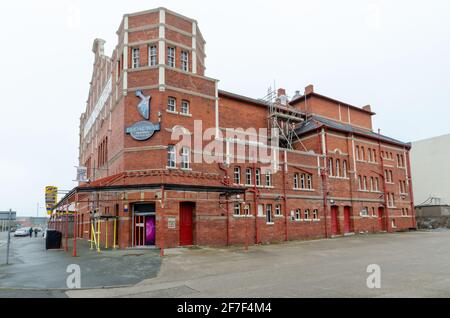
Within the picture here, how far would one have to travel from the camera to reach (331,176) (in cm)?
3259

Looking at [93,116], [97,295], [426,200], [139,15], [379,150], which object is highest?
[139,15]

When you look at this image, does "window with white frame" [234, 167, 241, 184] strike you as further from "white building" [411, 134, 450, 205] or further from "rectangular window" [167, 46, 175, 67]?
"white building" [411, 134, 450, 205]

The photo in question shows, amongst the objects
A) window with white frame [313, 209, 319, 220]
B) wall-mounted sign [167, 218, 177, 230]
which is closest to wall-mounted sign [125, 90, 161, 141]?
wall-mounted sign [167, 218, 177, 230]

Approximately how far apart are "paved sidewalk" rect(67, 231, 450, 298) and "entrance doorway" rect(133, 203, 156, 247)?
184 inches

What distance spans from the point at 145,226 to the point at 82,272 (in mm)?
8836

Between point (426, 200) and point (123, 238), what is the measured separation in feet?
150

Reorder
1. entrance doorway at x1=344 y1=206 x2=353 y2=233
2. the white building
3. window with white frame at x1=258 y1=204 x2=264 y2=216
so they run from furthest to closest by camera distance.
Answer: the white building < entrance doorway at x1=344 y1=206 x2=353 y2=233 < window with white frame at x1=258 y1=204 x2=264 y2=216

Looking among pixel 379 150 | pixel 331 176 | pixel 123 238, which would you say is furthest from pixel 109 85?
pixel 379 150

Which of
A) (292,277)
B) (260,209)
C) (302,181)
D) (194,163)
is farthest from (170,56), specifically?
(292,277)

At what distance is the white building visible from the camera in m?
48.8

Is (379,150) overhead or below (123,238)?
overhead

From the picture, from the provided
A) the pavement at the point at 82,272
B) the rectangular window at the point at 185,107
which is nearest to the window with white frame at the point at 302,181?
the rectangular window at the point at 185,107

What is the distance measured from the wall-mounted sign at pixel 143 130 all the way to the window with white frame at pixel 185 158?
234 cm
